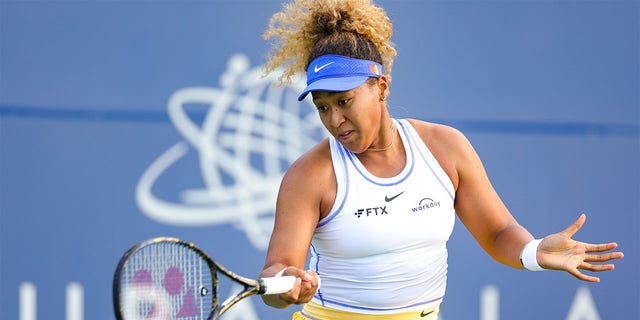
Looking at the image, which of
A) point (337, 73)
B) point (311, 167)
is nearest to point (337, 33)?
point (337, 73)

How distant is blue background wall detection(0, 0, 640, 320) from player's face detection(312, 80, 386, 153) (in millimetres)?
1942

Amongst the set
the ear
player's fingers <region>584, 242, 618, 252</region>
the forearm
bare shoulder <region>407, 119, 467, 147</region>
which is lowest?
player's fingers <region>584, 242, 618, 252</region>

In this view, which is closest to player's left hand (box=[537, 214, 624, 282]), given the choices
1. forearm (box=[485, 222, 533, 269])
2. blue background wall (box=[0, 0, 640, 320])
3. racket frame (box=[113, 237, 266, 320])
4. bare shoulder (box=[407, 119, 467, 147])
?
forearm (box=[485, 222, 533, 269])

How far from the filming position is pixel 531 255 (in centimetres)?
323

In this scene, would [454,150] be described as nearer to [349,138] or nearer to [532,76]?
[349,138]

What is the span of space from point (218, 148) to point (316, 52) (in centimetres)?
189

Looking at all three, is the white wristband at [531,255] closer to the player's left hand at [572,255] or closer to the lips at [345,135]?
the player's left hand at [572,255]

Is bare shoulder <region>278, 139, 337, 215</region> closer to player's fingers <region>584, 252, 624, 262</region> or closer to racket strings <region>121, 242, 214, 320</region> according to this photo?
racket strings <region>121, 242, 214, 320</region>

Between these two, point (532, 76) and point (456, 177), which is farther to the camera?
point (532, 76)

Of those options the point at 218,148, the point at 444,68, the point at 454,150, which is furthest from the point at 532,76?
the point at 454,150

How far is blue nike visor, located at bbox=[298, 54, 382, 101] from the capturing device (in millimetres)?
3100

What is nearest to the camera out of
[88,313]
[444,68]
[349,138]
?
[349,138]

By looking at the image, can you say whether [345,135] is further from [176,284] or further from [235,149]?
[235,149]

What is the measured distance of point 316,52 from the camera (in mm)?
3268
